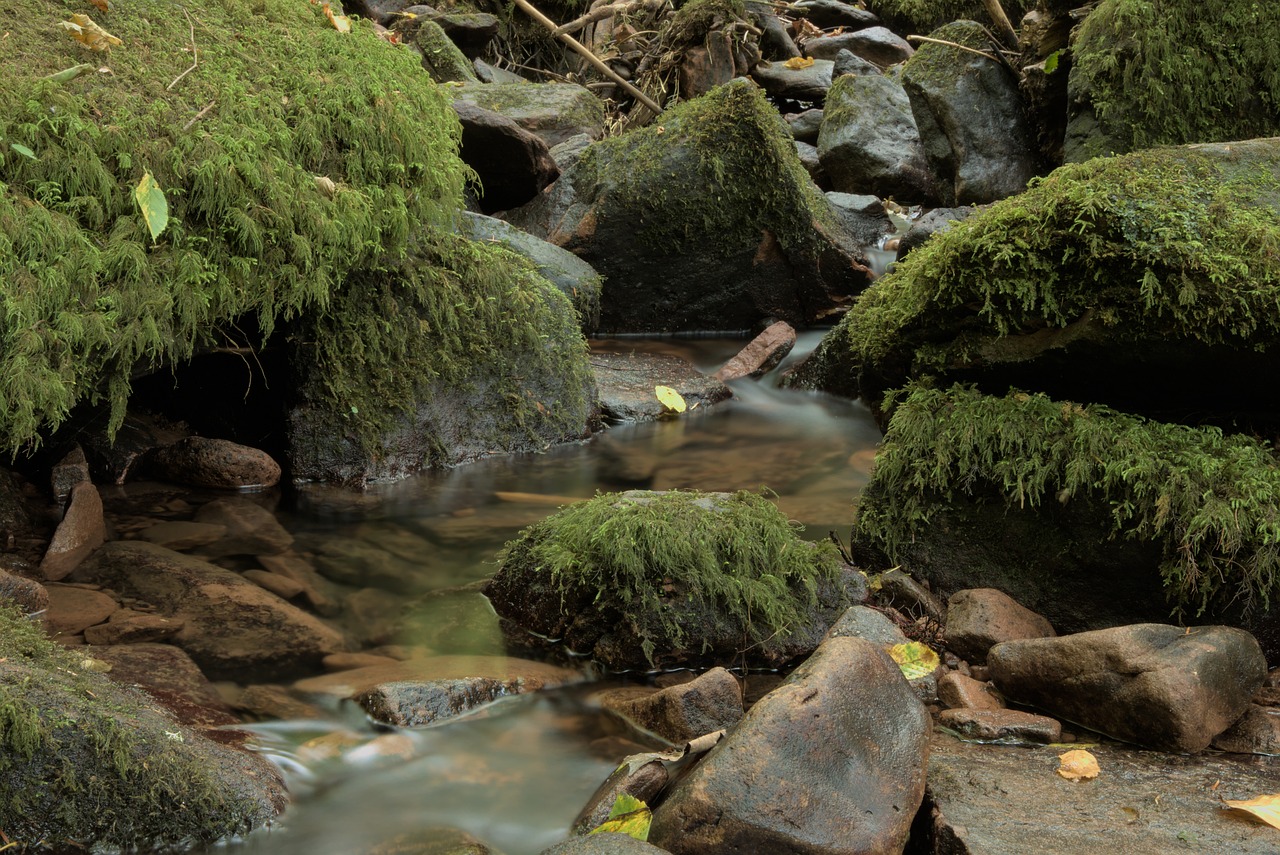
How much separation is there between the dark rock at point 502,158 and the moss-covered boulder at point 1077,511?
5685 millimetres

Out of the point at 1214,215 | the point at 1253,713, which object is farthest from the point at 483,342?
the point at 1253,713

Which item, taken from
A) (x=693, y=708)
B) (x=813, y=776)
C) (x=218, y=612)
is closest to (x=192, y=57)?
(x=218, y=612)

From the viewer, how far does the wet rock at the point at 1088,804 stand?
9.07ft

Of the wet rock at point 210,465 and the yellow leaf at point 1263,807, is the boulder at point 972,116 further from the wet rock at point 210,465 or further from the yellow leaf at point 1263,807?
the yellow leaf at point 1263,807

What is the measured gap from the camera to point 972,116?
1048 centimetres

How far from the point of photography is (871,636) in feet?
13.3

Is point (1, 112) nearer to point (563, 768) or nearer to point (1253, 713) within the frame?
point (563, 768)

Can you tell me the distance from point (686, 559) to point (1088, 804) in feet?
5.76

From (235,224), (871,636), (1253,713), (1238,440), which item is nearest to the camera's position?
(1253,713)

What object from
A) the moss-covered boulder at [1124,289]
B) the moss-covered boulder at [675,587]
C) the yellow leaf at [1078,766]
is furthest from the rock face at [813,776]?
the moss-covered boulder at [1124,289]

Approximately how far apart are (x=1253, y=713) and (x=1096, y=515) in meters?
1.03

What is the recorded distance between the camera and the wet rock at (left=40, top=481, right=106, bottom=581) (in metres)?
4.64

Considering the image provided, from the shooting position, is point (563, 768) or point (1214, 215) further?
point (1214, 215)

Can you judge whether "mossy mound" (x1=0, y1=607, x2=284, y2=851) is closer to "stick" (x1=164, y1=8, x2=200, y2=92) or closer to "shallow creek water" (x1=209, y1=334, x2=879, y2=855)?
"shallow creek water" (x1=209, y1=334, x2=879, y2=855)
